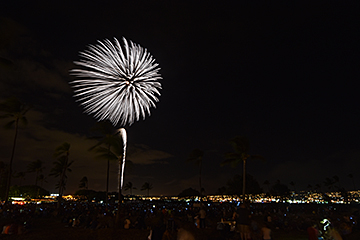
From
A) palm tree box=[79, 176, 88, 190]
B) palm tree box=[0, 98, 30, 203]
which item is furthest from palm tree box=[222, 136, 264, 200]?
palm tree box=[79, 176, 88, 190]

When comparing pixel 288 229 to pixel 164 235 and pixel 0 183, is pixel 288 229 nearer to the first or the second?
pixel 164 235

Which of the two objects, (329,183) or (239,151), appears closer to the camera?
(239,151)

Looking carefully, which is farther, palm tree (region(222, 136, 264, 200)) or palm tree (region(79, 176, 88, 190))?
palm tree (region(79, 176, 88, 190))

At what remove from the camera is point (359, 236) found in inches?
560

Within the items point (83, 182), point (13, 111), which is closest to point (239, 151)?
point (13, 111)

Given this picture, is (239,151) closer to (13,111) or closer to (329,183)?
(13,111)

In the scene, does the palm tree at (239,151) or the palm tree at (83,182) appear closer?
the palm tree at (239,151)

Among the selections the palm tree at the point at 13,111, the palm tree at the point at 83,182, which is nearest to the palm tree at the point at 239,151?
the palm tree at the point at 13,111

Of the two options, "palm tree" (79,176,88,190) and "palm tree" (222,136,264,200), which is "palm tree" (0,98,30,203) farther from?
"palm tree" (79,176,88,190)

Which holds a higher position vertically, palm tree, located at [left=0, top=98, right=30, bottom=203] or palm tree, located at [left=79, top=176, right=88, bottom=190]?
palm tree, located at [left=0, top=98, right=30, bottom=203]

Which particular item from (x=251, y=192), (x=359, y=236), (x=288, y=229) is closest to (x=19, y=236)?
(x=288, y=229)

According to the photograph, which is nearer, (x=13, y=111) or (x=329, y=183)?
(x=13, y=111)

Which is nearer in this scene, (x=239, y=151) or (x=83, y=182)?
(x=239, y=151)

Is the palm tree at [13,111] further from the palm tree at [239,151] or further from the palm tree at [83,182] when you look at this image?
the palm tree at [83,182]
